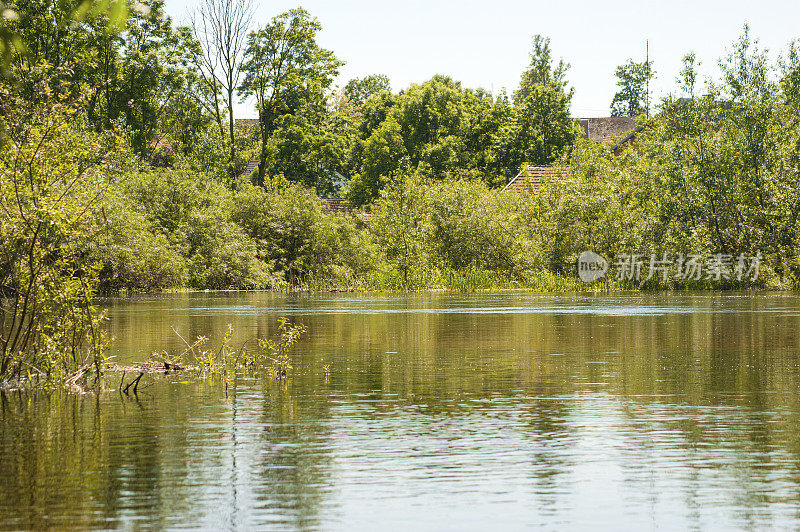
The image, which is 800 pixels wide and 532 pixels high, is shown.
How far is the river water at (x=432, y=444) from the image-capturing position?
7.54 metres

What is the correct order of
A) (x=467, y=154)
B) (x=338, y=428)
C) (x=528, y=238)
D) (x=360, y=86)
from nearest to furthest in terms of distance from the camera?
1. (x=338, y=428)
2. (x=528, y=238)
3. (x=467, y=154)
4. (x=360, y=86)

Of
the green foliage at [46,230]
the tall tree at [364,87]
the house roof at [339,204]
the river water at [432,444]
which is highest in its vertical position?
the tall tree at [364,87]

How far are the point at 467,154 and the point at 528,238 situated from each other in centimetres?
2616

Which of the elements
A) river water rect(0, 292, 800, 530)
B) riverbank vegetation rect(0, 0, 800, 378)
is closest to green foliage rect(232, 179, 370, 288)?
riverbank vegetation rect(0, 0, 800, 378)

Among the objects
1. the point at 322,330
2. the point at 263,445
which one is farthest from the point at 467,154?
the point at 263,445

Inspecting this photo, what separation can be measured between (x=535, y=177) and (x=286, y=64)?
1904 centimetres

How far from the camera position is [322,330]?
26375 mm

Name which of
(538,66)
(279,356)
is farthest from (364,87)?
(279,356)

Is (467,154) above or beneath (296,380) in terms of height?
above

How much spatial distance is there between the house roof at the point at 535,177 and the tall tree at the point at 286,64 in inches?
614

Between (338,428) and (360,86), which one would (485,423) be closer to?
(338,428)

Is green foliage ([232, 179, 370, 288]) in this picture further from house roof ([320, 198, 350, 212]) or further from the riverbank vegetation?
house roof ([320, 198, 350, 212])

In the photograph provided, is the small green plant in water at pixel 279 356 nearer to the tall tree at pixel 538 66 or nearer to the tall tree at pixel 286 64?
the tall tree at pixel 286 64

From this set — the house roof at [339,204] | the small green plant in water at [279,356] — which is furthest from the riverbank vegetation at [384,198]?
the small green plant in water at [279,356]
